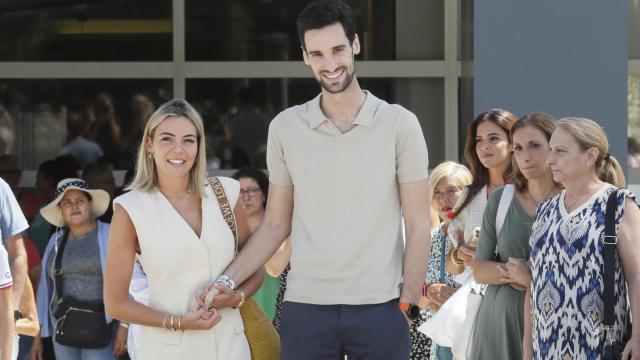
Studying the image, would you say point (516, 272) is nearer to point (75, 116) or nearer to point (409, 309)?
point (409, 309)

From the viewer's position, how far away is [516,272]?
16.9ft

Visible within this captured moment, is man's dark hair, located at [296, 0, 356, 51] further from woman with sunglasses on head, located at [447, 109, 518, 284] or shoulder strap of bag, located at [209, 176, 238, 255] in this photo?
woman with sunglasses on head, located at [447, 109, 518, 284]

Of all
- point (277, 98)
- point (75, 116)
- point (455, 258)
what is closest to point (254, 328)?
point (455, 258)

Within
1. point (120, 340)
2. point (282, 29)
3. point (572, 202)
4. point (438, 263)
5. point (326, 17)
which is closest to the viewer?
point (326, 17)

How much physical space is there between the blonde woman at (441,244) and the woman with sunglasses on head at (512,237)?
45.6 inches

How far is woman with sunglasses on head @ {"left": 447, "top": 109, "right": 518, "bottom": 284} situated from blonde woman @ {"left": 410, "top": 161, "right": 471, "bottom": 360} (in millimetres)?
466

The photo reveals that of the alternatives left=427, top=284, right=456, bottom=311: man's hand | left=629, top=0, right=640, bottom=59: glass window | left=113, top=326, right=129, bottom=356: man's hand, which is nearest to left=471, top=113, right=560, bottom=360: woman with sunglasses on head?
left=427, top=284, right=456, bottom=311: man's hand

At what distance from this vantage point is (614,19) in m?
6.90

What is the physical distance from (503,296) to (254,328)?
52.3 inches

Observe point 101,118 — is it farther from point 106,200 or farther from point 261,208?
point 261,208

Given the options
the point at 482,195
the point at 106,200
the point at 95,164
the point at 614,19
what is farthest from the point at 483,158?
the point at 95,164

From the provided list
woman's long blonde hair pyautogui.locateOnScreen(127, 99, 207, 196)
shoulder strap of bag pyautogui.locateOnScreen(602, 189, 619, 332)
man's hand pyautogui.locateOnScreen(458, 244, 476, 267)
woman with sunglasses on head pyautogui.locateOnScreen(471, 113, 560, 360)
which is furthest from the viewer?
man's hand pyautogui.locateOnScreen(458, 244, 476, 267)

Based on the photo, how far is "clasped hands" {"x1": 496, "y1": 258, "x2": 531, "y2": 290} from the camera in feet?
16.8

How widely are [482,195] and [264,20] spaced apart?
5.17 m
